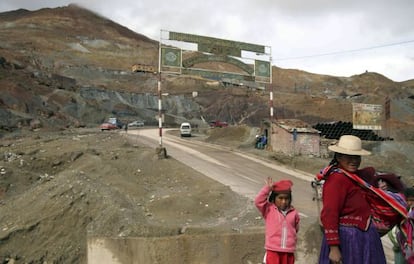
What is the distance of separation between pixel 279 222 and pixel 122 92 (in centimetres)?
7098

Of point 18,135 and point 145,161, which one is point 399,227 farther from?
point 18,135

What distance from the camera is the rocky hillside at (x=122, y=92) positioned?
4488cm

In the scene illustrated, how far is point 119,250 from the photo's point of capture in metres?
5.59

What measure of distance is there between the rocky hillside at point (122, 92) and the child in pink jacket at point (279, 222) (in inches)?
745

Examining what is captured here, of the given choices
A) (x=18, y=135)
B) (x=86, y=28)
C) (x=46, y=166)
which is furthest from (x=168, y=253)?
(x=86, y=28)

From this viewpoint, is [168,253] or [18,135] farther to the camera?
[18,135]

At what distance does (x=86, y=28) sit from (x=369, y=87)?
92074 mm

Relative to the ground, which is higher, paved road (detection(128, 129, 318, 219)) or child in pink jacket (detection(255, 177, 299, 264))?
child in pink jacket (detection(255, 177, 299, 264))

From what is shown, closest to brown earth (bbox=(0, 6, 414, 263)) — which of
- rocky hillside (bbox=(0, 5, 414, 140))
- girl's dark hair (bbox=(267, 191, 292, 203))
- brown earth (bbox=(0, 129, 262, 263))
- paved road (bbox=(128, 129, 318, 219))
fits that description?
brown earth (bbox=(0, 129, 262, 263))

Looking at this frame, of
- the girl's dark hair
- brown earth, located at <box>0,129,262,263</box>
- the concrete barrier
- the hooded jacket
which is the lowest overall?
brown earth, located at <box>0,129,262,263</box>

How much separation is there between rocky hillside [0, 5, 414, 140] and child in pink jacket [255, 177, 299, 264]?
1893 cm

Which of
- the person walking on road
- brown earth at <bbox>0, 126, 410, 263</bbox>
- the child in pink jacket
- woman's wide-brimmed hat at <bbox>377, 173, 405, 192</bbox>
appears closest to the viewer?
the person walking on road

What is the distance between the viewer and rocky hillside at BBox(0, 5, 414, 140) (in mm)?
44875

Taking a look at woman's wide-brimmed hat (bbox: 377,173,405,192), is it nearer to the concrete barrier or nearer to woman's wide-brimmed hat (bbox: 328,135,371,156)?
woman's wide-brimmed hat (bbox: 328,135,371,156)
